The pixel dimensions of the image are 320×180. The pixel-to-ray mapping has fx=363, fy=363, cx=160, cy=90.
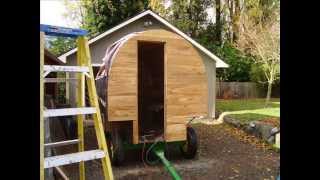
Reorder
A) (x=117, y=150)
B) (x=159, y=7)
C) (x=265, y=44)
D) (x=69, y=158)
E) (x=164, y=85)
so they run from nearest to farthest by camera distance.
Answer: (x=69, y=158) < (x=164, y=85) < (x=117, y=150) < (x=265, y=44) < (x=159, y=7)

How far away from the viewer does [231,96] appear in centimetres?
2017

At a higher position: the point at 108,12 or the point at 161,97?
the point at 108,12

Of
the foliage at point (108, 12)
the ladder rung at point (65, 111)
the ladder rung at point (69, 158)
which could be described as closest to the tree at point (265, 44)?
the foliage at point (108, 12)

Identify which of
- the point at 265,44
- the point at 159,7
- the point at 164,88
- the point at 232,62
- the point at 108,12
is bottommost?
the point at 164,88

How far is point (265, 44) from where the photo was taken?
54.2ft

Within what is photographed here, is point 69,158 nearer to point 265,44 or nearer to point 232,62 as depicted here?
point 265,44

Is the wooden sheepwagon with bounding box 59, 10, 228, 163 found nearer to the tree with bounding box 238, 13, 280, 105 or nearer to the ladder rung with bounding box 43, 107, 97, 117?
the ladder rung with bounding box 43, 107, 97, 117

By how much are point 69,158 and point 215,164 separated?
4805 millimetres

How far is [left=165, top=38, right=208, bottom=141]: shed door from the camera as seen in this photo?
6.09 meters

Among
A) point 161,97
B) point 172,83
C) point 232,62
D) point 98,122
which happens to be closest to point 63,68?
point 98,122

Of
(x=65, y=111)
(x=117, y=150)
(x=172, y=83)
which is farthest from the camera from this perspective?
(x=117, y=150)

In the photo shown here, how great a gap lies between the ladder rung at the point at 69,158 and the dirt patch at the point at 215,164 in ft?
10.2
